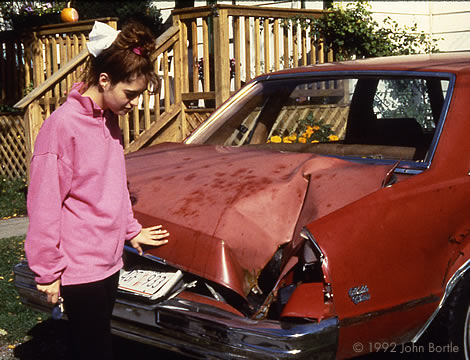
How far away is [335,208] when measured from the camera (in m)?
3.21

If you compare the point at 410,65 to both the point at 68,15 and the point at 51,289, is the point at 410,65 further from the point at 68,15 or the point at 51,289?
the point at 68,15

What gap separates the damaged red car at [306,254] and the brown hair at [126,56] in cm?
86

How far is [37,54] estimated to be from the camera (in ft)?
40.5

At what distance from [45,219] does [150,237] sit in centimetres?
82

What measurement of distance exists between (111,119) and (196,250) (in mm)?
725

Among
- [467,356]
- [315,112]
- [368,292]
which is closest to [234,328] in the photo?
[368,292]

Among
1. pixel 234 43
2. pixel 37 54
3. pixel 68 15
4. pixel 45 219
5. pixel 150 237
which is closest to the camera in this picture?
pixel 45 219

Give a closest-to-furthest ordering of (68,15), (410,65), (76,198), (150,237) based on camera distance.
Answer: (76,198) < (150,237) < (410,65) < (68,15)

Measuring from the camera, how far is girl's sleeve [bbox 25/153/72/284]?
2.67 metres

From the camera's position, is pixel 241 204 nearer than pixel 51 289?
No

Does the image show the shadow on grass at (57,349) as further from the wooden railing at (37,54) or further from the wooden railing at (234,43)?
the wooden railing at (37,54)

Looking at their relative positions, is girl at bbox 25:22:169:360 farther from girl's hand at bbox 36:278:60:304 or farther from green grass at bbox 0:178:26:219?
green grass at bbox 0:178:26:219

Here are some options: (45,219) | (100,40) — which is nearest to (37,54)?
(100,40)

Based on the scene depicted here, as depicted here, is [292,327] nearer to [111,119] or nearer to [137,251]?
[137,251]
